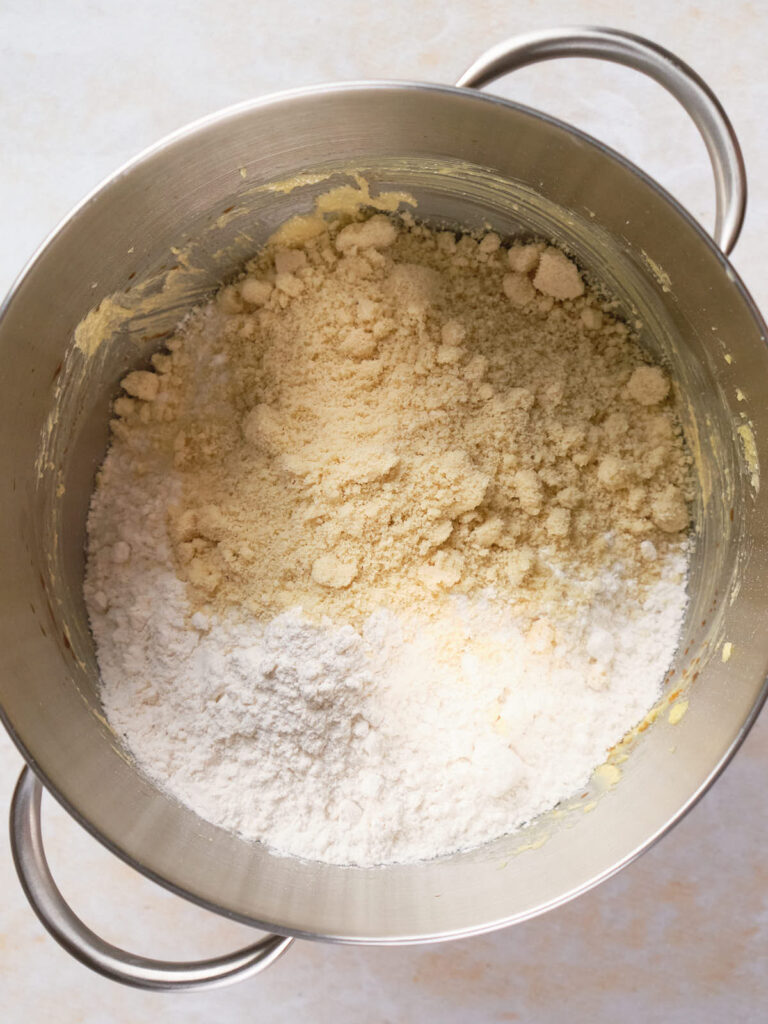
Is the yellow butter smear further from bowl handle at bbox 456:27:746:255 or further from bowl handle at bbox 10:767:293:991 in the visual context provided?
bowl handle at bbox 10:767:293:991

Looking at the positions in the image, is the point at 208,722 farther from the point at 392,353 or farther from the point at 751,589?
the point at 751,589

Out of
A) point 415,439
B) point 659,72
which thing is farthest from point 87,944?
point 659,72

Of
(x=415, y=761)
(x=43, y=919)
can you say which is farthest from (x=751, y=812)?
(x=43, y=919)

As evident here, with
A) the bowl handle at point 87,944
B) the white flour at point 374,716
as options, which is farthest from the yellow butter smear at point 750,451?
the bowl handle at point 87,944

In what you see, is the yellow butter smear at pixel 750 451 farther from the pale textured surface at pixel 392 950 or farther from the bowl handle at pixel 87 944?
the bowl handle at pixel 87 944

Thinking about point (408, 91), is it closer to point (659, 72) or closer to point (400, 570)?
point (659, 72)

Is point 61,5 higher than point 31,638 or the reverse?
higher

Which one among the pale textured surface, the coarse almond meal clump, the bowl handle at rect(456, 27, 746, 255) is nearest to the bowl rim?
the bowl handle at rect(456, 27, 746, 255)
